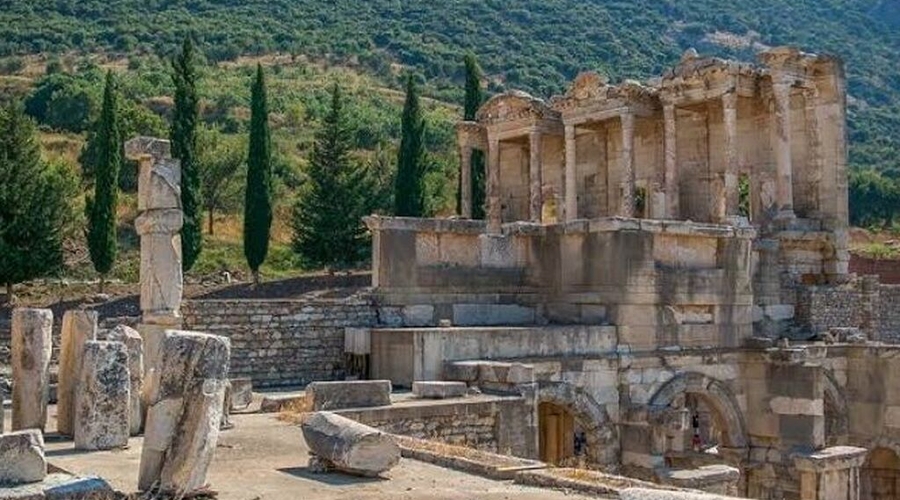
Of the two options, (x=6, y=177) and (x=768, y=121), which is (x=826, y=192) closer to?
(x=768, y=121)

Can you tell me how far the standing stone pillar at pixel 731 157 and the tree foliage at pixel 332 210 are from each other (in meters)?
14.7

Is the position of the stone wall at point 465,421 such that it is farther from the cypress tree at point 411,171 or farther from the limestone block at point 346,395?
the cypress tree at point 411,171

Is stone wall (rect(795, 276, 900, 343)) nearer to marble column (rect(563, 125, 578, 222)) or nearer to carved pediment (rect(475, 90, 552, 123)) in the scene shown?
marble column (rect(563, 125, 578, 222))

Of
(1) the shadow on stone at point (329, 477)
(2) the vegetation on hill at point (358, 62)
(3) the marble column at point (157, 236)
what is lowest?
(1) the shadow on stone at point (329, 477)

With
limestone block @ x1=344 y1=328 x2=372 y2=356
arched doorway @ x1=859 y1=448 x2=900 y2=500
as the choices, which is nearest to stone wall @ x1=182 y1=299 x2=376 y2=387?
limestone block @ x1=344 y1=328 x2=372 y2=356

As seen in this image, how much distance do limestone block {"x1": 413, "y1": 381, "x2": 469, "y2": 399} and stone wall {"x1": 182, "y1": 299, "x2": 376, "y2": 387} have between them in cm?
336

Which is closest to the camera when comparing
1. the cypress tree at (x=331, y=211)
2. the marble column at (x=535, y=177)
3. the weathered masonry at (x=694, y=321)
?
the weathered masonry at (x=694, y=321)

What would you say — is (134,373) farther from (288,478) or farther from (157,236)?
(288,478)

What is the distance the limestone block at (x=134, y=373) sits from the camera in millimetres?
11539

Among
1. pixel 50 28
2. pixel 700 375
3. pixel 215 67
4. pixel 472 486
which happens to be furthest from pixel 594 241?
pixel 50 28

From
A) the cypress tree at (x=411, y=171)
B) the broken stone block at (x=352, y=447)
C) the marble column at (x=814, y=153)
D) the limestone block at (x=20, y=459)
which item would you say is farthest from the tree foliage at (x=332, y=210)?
the limestone block at (x=20, y=459)

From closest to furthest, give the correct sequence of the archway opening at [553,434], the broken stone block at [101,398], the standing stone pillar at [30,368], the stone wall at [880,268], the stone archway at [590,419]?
the broken stone block at [101,398] < the standing stone pillar at [30,368] < the stone archway at [590,419] < the archway opening at [553,434] < the stone wall at [880,268]

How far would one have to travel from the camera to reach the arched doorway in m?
20.8

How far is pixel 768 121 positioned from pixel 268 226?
17039 mm
